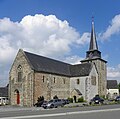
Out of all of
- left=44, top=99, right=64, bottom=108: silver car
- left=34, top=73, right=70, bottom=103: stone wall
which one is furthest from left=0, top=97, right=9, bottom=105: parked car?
left=44, top=99, right=64, bottom=108: silver car

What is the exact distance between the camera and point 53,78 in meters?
55.7

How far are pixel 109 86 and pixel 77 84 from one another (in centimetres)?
4241

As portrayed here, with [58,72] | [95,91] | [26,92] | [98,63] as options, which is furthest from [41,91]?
[98,63]

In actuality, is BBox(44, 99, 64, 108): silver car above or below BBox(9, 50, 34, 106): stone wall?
below

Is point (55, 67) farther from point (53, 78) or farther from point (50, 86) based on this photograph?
point (50, 86)

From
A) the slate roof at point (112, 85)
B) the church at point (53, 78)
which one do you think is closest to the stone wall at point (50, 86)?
the church at point (53, 78)

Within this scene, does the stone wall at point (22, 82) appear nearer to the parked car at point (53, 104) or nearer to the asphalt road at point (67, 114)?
the parked car at point (53, 104)

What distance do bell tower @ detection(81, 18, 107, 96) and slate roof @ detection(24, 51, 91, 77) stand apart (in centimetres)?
468

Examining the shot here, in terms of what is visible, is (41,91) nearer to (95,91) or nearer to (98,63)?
(95,91)

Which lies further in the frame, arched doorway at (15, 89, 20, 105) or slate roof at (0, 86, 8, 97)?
slate roof at (0, 86, 8, 97)

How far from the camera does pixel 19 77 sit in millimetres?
52156

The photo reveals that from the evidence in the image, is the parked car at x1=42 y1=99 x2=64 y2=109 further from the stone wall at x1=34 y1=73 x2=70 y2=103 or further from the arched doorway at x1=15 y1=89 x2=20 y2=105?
the arched doorway at x1=15 y1=89 x2=20 y2=105

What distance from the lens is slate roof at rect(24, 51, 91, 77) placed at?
5172cm

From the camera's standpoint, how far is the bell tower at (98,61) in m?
67.1
